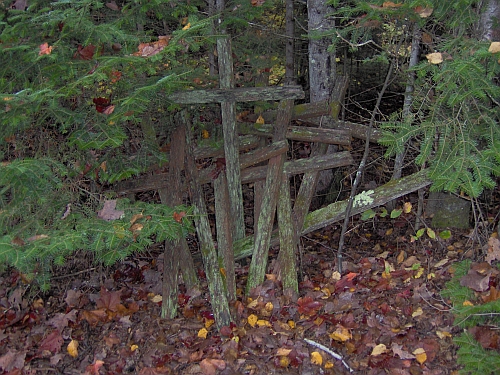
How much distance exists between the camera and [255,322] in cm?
421

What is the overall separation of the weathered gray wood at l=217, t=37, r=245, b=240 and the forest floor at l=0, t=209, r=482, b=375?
888 mm

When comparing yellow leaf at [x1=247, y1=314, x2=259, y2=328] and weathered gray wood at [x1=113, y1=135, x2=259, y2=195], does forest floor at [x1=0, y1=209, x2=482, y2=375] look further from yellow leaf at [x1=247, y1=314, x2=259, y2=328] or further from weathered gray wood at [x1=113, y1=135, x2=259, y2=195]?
weathered gray wood at [x1=113, y1=135, x2=259, y2=195]

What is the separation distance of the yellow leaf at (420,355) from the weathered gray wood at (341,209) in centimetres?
136

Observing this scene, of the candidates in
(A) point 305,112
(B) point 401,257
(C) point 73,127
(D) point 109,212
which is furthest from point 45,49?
(B) point 401,257

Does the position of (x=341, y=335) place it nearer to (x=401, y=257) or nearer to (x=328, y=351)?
(x=328, y=351)

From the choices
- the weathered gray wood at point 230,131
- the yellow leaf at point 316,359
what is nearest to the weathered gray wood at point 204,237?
the weathered gray wood at point 230,131

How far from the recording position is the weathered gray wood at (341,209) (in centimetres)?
448

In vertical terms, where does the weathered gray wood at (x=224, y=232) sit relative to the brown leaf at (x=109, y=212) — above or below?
below

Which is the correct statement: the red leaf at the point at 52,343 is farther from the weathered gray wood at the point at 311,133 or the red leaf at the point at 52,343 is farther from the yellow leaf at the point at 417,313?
the yellow leaf at the point at 417,313

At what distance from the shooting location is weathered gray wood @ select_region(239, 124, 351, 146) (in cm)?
452

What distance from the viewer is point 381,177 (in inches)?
249

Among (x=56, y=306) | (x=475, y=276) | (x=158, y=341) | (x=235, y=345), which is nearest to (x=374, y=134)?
(x=475, y=276)

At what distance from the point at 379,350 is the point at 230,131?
7.29 ft

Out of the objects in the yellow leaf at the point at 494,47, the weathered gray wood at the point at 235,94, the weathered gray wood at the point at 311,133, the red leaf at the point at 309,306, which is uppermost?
the yellow leaf at the point at 494,47
